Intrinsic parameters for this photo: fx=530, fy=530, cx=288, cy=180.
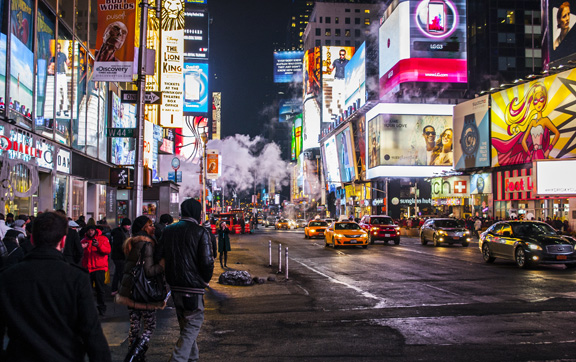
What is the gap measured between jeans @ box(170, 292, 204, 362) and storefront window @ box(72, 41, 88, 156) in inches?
900

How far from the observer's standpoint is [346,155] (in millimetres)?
93438

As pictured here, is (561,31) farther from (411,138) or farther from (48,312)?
(48,312)

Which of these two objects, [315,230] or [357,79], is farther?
[357,79]

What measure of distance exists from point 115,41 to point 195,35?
85413mm

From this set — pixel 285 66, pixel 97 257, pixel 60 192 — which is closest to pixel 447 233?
pixel 60 192

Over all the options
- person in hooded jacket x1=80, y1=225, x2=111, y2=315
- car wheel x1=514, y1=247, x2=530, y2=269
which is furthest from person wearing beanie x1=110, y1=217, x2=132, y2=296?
car wheel x1=514, y1=247, x2=530, y2=269

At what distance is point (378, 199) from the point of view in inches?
3162

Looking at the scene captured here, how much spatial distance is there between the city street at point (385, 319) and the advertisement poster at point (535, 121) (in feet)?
86.8

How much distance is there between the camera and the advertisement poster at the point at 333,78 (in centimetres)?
12794

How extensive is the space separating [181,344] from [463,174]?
174ft

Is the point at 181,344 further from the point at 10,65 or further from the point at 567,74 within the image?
the point at 567,74

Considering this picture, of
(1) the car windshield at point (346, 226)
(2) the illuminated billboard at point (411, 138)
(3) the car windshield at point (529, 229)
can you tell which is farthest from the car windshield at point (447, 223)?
(2) the illuminated billboard at point (411, 138)

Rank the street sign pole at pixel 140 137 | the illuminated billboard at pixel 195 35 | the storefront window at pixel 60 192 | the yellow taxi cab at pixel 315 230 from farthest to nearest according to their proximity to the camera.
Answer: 1. the illuminated billboard at pixel 195 35
2. the yellow taxi cab at pixel 315 230
3. the storefront window at pixel 60 192
4. the street sign pole at pixel 140 137

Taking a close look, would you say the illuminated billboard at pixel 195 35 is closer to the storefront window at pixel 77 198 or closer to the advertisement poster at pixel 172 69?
the advertisement poster at pixel 172 69
